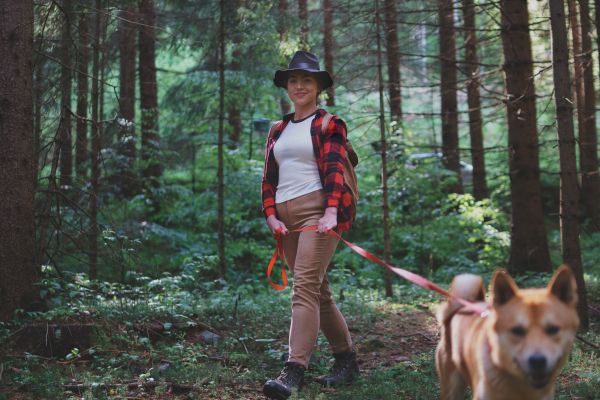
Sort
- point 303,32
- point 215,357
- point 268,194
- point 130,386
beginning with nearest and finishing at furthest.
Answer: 1. point 130,386
2. point 268,194
3. point 215,357
4. point 303,32

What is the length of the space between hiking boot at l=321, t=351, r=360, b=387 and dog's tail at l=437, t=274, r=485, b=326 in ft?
5.29

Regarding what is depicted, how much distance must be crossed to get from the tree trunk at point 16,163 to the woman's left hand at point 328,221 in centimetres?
317

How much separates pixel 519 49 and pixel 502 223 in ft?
16.1

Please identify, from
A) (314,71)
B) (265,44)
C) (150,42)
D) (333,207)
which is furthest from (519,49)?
(150,42)

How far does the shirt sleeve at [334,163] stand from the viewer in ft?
11.2

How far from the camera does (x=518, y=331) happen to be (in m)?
1.65

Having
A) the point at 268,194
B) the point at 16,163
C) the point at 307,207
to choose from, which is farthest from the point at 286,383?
the point at 16,163

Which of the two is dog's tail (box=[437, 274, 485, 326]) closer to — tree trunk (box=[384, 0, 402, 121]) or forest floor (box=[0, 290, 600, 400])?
forest floor (box=[0, 290, 600, 400])

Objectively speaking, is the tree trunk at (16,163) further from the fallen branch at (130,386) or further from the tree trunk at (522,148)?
the tree trunk at (522,148)

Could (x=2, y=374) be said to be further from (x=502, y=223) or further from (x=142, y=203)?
(x=502, y=223)

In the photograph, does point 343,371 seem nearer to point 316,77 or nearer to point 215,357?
point 215,357

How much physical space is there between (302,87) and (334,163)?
2.31 ft

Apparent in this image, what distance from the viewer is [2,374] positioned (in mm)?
3551

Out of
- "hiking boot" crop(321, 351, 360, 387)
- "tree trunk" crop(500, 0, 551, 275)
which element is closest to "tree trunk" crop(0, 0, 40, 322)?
"hiking boot" crop(321, 351, 360, 387)
